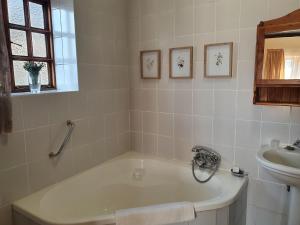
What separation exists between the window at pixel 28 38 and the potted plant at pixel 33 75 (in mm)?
99

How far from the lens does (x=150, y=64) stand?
2254 millimetres

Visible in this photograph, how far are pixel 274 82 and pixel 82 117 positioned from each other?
4.79 ft

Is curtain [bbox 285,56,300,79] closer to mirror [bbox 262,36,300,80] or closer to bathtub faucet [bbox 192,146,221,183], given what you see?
mirror [bbox 262,36,300,80]

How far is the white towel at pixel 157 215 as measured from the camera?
1.36 meters

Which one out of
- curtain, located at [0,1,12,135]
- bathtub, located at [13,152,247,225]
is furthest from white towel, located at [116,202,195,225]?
curtain, located at [0,1,12,135]

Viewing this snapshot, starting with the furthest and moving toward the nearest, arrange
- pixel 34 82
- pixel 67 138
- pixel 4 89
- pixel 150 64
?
1. pixel 150 64
2. pixel 67 138
3. pixel 34 82
4. pixel 4 89

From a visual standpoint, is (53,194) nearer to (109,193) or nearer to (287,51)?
(109,193)

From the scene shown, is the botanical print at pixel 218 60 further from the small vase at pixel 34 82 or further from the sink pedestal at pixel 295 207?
the small vase at pixel 34 82

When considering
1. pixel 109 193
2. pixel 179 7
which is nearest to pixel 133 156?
pixel 109 193

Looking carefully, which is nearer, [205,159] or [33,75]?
[33,75]

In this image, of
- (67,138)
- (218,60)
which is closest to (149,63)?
(218,60)

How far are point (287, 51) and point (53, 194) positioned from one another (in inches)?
74.5

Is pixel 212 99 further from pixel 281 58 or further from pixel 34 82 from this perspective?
pixel 34 82

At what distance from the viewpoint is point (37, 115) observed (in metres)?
1.63
